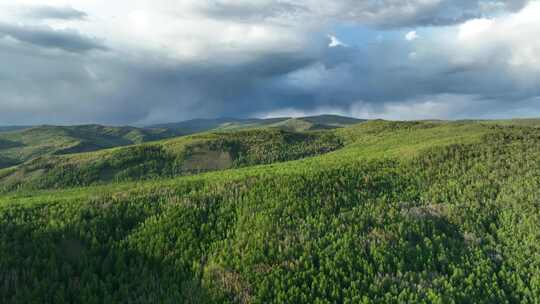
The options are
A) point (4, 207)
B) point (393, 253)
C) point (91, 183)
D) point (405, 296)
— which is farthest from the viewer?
point (91, 183)

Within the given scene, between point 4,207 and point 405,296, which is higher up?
point 4,207

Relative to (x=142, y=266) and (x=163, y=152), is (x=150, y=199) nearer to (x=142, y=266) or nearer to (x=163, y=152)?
(x=142, y=266)

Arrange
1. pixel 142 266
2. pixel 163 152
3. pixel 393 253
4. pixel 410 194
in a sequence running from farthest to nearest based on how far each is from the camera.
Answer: pixel 163 152 < pixel 410 194 < pixel 393 253 < pixel 142 266

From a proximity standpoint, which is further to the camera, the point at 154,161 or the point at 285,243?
the point at 154,161

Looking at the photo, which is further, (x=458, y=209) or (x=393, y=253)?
(x=458, y=209)

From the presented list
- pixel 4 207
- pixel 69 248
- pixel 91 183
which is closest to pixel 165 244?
pixel 69 248

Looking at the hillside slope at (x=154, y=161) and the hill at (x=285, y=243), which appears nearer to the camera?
the hill at (x=285, y=243)

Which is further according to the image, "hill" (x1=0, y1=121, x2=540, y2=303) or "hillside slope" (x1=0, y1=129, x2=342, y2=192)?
"hillside slope" (x1=0, y1=129, x2=342, y2=192)

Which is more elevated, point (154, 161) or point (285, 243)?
point (154, 161)
